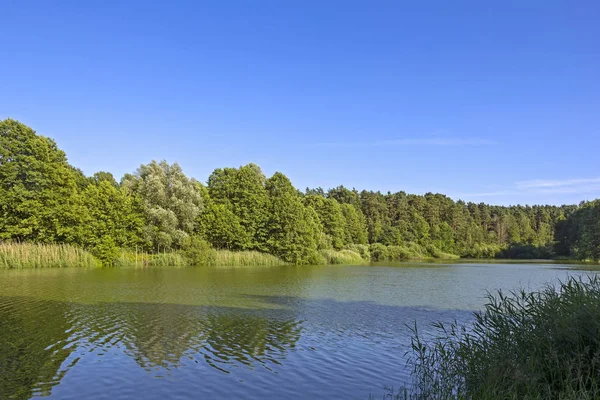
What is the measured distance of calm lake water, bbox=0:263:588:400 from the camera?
946 centimetres

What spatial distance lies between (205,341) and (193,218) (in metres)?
41.6

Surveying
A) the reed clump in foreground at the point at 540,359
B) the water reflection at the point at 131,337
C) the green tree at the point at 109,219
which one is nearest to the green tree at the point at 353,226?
the green tree at the point at 109,219

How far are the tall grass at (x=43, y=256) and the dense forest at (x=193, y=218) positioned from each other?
237 centimetres

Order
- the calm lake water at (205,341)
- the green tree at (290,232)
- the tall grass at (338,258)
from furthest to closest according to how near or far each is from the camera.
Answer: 1. the tall grass at (338,258)
2. the green tree at (290,232)
3. the calm lake water at (205,341)

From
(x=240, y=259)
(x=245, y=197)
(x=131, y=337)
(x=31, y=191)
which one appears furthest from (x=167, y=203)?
(x=131, y=337)

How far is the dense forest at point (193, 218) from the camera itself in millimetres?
43188

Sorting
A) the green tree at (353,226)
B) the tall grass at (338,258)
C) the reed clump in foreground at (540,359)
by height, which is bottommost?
the tall grass at (338,258)

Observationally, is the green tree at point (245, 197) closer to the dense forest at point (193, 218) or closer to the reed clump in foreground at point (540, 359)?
the dense forest at point (193, 218)

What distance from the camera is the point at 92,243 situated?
148ft

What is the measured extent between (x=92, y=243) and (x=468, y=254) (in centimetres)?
8300

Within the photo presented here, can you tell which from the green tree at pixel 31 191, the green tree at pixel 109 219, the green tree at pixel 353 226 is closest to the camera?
the green tree at pixel 31 191

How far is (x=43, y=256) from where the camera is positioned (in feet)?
129

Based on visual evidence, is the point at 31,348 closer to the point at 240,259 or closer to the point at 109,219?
the point at 109,219

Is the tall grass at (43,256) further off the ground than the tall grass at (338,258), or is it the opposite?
the tall grass at (43,256)
